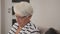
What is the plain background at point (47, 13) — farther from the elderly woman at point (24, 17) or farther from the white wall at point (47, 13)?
the elderly woman at point (24, 17)

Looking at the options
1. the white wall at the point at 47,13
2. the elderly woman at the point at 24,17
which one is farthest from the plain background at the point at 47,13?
the elderly woman at the point at 24,17

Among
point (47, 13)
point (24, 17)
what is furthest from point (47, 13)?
point (24, 17)

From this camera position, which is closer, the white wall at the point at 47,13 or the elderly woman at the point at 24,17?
the elderly woman at the point at 24,17

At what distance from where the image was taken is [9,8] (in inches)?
118

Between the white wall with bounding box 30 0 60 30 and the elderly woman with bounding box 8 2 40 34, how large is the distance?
0.65 metres

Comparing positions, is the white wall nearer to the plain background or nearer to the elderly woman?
the plain background

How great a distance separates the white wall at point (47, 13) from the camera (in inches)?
84.8

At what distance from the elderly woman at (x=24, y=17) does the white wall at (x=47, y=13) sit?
2.12 ft

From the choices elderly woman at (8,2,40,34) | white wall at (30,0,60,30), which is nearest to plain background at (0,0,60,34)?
white wall at (30,0,60,30)

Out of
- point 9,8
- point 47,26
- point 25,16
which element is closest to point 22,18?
point 25,16

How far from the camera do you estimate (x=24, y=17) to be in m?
1.61

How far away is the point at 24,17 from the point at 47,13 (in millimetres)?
750

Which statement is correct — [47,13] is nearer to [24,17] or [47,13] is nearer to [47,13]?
[47,13]

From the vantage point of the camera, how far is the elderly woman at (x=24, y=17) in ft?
5.07
